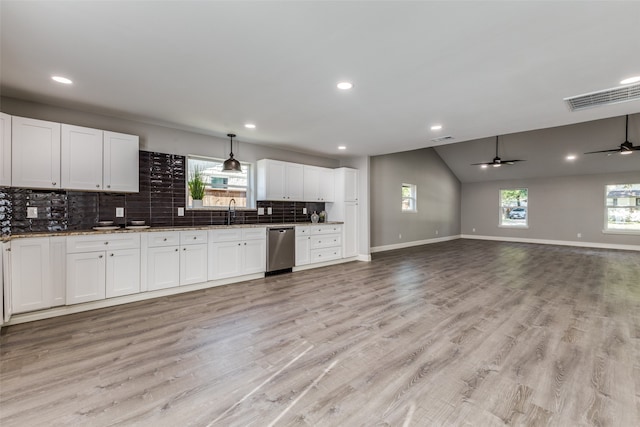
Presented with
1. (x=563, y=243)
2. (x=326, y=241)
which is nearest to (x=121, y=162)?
(x=326, y=241)

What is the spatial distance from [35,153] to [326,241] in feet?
14.7

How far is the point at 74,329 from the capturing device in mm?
2758

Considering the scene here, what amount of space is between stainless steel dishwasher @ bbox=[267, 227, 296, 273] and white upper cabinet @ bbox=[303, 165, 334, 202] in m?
1.05

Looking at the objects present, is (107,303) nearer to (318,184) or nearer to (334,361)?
(334,361)

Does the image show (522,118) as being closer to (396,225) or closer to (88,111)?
(396,225)

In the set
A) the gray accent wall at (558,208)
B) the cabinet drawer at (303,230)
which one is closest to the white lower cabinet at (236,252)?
the cabinet drawer at (303,230)

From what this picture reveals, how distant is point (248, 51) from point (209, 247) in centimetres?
289

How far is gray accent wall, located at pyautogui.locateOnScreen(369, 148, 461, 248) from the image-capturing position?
790 centimetres

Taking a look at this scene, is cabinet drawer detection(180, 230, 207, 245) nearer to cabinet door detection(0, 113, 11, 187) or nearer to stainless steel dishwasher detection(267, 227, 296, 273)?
stainless steel dishwasher detection(267, 227, 296, 273)

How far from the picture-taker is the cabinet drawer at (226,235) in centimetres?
423

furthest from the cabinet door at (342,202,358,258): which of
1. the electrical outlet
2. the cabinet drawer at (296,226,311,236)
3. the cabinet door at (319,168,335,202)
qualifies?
the electrical outlet

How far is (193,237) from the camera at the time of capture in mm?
4020

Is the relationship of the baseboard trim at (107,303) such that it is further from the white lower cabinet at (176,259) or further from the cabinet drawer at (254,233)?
the cabinet drawer at (254,233)

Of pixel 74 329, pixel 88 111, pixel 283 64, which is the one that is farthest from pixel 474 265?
pixel 88 111
